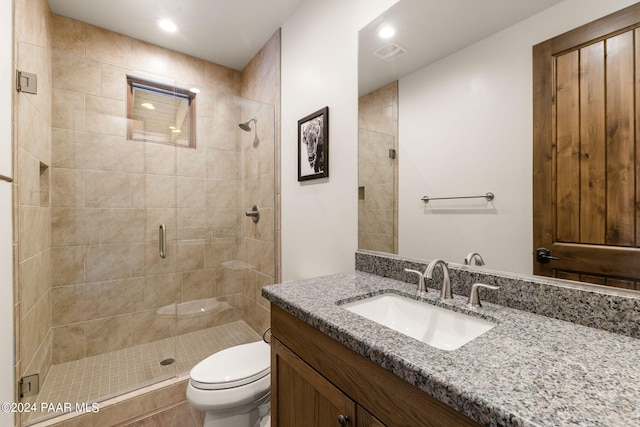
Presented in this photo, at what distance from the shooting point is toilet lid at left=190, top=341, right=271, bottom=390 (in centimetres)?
133

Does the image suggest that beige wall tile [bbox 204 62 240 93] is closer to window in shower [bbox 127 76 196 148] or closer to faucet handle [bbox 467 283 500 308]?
window in shower [bbox 127 76 196 148]

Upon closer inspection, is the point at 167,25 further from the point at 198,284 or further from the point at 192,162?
the point at 198,284

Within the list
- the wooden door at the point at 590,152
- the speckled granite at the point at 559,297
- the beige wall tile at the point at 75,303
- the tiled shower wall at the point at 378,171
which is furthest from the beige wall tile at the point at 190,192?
the wooden door at the point at 590,152

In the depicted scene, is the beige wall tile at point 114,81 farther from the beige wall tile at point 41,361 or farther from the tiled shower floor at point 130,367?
the tiled shower floor at point 130,367

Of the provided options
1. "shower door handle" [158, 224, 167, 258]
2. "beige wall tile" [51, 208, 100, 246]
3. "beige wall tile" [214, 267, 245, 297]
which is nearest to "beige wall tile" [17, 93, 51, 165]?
"beige wall tile" [51, 208, 100, 246]

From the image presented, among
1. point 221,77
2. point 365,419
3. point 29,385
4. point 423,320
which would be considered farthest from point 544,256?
point 221,77

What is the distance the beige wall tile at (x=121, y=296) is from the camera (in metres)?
2.08

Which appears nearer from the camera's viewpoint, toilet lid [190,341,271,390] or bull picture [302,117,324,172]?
toilet lid [190,341,271,390]

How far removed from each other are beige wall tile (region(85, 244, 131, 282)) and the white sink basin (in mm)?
1947

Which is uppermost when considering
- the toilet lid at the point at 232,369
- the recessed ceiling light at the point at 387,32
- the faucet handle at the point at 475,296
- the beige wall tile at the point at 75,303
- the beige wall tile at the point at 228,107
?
the beige wall tile at the point at 228,107

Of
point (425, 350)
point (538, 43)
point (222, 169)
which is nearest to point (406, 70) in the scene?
point (538, 43)

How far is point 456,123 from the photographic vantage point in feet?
3.47

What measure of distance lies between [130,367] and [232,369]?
106cm

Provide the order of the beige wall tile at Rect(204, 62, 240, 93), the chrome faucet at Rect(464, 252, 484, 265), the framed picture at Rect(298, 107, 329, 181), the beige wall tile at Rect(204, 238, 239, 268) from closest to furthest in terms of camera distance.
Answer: the chrome faucet at Rect(464, 252, 484, 265) → the framed picture at Rect(298, 107, 329, 181) → the beige wall tile at Rect(204, 238, 239, 268) → the beige wall tile at Rect(204, 62, 240, 93)
